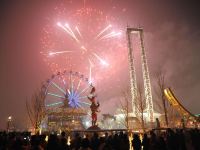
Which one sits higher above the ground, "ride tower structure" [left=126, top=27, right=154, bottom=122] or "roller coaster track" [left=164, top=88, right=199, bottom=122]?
"ride tower structure" [left=126, top=27, right=154, bottom=122]

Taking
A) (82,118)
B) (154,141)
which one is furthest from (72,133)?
(82,118)

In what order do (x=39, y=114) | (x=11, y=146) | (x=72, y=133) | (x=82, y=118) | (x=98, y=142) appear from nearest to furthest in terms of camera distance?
1. (x=11, y=146)
2. (x=98, y=142)
3. (x=72, y=133)
4. (x=39, y=114)
5. (x=82, y=118)

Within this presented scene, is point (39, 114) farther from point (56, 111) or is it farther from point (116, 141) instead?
point (56, 111)

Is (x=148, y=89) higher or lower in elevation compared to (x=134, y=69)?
lower

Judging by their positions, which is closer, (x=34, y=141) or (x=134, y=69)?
(x=34, y=141)

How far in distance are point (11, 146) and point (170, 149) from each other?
29.5ft

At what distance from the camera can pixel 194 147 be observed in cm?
1401

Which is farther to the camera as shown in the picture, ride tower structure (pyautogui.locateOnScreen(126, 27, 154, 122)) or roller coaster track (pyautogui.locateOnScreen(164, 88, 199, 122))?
ride tower structure (pyautogui.locateOnScreen(126, 27, 154, 122))

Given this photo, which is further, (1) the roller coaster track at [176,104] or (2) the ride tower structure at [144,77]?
(2) the ride tower structure at [144,77]

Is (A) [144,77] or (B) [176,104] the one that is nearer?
(B) [176,104]

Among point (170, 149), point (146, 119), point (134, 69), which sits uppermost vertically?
point (134, 69)

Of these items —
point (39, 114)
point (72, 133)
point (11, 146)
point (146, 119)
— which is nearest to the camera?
point (11, 146)

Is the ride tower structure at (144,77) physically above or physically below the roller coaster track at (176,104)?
above

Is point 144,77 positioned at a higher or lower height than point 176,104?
higher
